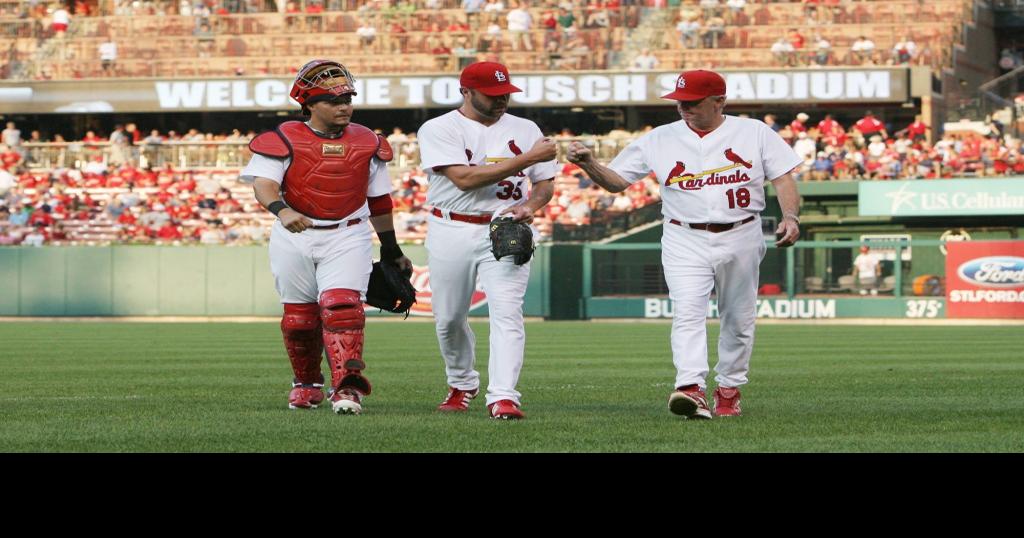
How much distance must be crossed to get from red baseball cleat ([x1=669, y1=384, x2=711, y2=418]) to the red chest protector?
7.12 feet

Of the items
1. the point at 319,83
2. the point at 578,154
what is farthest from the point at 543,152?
the point at 319,83

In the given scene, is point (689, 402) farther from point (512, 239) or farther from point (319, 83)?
point (319, 83)

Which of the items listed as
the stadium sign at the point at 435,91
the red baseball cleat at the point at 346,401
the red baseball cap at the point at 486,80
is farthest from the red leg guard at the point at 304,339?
the stadium sign at the point at 435,91

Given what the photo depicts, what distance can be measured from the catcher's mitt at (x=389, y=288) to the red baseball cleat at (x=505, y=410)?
1.25 m

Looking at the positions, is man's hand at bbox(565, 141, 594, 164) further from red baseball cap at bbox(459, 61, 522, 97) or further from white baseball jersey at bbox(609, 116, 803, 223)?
red baseball cap at bbox(459, 61, 522, 97)

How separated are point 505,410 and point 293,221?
156 centimetres

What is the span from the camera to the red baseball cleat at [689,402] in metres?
8.57

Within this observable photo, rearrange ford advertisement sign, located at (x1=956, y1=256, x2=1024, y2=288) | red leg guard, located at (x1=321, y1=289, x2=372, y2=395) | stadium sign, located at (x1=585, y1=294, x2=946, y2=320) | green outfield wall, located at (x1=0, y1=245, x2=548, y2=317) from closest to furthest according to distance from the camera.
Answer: red leg guard, located at (x1=321, y1=289, x2=372, y2=395)
ford advertisement sign, located at (x1=956, y1=256, x2=1024, y2=288)
stadium sign, located at (x1=585, y1=294, x2=946, y2=320)
green outfield wall, located at (x1=0, y1=245, x2=548, y2=317)

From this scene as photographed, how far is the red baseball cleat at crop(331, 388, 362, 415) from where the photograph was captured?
29.5 feet

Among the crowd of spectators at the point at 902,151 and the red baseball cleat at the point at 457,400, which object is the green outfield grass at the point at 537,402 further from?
the crowd of spectators at the point at 902,151

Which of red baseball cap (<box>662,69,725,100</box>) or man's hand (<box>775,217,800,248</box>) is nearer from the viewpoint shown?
man's hand (<box>775,217,800,248</box>)

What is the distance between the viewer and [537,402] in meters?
10.3

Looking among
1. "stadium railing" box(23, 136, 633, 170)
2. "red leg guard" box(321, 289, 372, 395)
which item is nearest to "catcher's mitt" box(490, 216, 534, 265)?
"red leg guard" box(321, 289, 372, 395)
